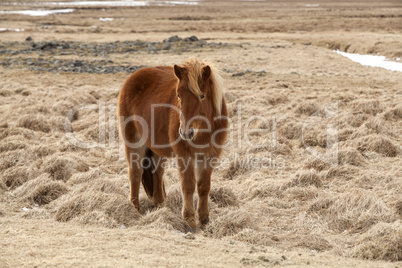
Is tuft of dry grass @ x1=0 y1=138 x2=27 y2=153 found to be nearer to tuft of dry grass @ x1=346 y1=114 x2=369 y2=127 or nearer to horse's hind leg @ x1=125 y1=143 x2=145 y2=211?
horse's hind leg @ x1=125 y1=143 x2=145 y2=211

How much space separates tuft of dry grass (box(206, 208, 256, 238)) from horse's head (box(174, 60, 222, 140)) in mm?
1175

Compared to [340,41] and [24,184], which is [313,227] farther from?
[340,41]

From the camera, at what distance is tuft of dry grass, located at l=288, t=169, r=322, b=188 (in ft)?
20.6

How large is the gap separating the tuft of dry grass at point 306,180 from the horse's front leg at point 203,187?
5.83 ft

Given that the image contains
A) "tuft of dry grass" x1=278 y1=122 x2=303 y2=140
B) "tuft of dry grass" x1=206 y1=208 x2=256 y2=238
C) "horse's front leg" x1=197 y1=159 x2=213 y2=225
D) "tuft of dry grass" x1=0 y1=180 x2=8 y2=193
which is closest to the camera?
"tuft of dry grass" x1=206 y1=208 x2=256 y2=238

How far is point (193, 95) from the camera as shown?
4363 mm

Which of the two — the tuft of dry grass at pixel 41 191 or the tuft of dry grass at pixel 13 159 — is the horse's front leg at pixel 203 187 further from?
the tuft of dry grass at pixel 13 159

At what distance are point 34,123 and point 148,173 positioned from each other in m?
4.66

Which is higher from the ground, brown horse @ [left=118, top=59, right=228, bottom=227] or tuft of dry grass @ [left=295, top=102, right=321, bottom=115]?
brown horse @ [left=118, top=59, right=228, bottom=227]

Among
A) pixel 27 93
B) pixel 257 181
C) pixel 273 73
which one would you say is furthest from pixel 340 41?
pixel 257 181

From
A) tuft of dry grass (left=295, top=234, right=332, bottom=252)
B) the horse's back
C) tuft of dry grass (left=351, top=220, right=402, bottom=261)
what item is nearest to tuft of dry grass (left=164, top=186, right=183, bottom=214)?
the horse's back

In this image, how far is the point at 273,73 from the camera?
51.2 ft

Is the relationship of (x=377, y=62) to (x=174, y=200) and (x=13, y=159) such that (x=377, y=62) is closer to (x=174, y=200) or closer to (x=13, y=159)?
(x=174, y=200)

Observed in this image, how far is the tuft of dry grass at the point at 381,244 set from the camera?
4.05 meters
